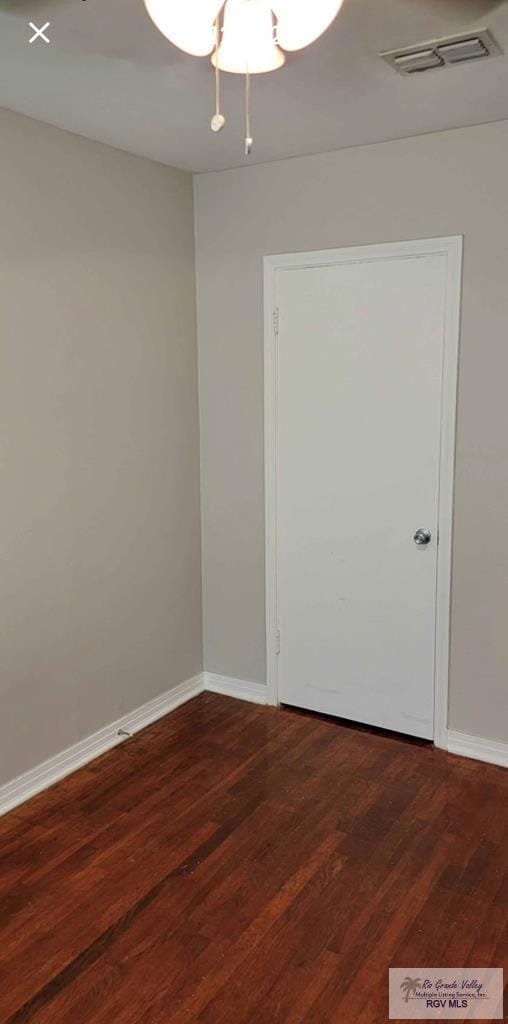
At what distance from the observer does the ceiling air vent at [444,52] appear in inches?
83.6

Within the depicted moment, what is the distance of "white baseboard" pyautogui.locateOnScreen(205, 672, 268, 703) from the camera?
153 inches

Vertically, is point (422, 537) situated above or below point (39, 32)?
below

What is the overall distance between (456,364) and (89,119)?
166 cm

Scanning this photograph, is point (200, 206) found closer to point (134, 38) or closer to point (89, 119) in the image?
point (89, 119)

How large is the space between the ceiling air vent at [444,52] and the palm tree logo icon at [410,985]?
2553 millimetres

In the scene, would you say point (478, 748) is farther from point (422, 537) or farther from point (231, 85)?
point (231, 85)

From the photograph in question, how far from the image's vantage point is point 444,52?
2207 mm

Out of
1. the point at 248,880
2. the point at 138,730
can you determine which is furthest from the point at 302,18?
the point at 138,730

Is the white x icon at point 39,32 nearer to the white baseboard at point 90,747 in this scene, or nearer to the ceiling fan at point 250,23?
the ceiling fan at point 250,23

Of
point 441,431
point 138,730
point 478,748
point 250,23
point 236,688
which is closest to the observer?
point 250,23

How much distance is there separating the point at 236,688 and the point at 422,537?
1.31 meters

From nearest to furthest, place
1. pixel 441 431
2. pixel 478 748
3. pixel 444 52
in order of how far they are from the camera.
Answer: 1. pixel 444 52
2. pixel 441 431
3. pixel 478 748

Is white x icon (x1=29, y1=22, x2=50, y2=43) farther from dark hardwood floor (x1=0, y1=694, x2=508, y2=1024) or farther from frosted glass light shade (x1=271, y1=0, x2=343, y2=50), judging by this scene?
dark hardwood floor (x1=0, y1=694, x2=508, y2=1024)

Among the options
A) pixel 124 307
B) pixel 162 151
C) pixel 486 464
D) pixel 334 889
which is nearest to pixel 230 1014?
pixel 334 889
